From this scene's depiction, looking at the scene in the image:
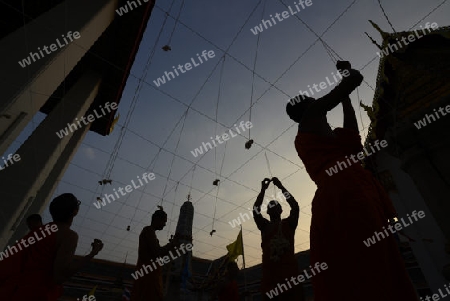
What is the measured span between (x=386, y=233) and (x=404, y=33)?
6182 millimetres

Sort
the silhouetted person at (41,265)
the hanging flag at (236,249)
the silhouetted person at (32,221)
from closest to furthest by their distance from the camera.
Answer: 1. the silhouetted person at (41,265)
2. the silhouetted person at (32,221)
3. the hanging flag at (236,249)

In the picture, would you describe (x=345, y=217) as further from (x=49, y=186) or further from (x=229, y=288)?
(x=49, y=186)

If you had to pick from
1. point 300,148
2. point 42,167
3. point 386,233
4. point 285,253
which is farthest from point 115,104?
point 386,233

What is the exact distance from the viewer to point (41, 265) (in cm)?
179

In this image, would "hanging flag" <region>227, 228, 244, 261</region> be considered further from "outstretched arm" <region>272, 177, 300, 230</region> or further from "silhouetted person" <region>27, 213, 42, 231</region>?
"silhouetted person" <region>27, 213, 42, 231</region>

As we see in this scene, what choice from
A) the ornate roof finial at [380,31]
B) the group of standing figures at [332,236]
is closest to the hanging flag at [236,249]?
the ornate roof finial at [380,31]

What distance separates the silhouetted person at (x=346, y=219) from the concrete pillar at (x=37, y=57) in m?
4.19

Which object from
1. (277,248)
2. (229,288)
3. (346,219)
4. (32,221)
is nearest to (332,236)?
(346,219)

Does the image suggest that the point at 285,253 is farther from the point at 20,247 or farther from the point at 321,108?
the point at 20,247

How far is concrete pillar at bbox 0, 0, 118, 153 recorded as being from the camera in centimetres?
355

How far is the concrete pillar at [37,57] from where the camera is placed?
11.6ft

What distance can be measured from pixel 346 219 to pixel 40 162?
740 cm

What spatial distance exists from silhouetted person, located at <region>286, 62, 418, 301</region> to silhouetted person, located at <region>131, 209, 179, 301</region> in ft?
9.06

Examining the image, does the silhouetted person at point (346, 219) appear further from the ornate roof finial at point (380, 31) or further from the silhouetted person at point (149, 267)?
the ornate roof finial at point (380, 31)
